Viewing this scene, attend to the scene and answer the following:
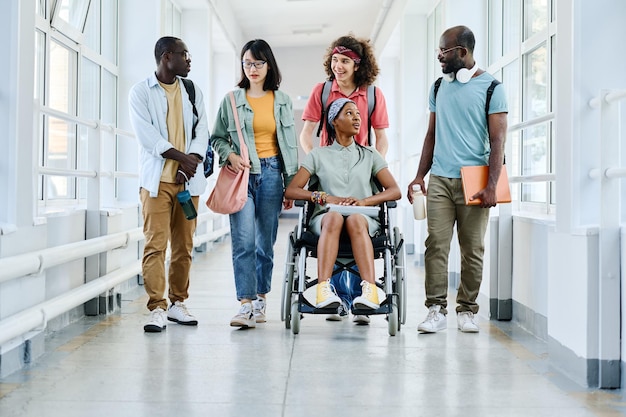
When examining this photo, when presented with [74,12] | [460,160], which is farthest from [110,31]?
[460,160]

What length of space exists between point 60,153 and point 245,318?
198cm

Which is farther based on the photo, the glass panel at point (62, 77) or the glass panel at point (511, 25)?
the glass panel at point (511, 25)

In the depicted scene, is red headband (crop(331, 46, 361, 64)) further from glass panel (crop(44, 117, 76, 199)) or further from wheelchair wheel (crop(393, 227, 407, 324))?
glass panel (crop(44, 117, 76, 199))

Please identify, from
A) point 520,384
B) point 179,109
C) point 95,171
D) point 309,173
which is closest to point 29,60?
point 179,109

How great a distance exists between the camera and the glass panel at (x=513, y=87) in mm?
4727

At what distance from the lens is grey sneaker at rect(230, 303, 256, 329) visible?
11.7 feet

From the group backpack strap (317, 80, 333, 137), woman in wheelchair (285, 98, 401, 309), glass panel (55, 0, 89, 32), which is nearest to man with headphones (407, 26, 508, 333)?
woman in wheelchair (285, 98, 401, 309)

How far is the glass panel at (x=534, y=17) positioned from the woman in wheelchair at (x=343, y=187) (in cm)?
135

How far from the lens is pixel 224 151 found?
3.64m

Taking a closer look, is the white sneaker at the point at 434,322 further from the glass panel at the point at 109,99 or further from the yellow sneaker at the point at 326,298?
the glass panel at the point at 109,99

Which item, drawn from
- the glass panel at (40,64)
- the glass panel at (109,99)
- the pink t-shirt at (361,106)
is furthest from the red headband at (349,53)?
the glass panel at (109,99)

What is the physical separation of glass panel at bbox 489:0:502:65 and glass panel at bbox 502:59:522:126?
0.13m

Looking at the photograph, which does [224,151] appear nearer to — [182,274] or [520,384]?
[182,274]

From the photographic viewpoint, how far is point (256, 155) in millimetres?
3625
